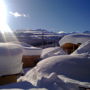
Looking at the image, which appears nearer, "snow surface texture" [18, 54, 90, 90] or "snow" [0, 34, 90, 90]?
"snow" [0, 34, 90, 90]

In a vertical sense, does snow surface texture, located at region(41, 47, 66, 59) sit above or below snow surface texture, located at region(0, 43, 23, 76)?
below

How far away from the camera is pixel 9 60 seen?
4387 millimetres

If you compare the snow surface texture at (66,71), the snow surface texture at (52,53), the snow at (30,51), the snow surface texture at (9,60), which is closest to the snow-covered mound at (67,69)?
the snow surface texture at (66,71)

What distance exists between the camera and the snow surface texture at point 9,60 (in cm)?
426

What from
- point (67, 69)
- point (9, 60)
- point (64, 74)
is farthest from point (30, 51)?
point (9, 60)

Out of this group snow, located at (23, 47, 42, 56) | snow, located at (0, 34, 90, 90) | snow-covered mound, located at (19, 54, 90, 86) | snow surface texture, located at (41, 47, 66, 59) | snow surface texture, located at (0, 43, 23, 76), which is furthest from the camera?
snow surface texture, located at (41, 47, 66, 59)

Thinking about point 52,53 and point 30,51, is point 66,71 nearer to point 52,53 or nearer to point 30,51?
point 30,51

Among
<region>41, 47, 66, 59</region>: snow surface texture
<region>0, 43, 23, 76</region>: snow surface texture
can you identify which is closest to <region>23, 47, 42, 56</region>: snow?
<region>41, 47, 66, 59</region>: snow surface texture

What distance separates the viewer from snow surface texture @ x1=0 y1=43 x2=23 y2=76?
426cm

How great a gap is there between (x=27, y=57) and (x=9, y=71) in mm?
5901

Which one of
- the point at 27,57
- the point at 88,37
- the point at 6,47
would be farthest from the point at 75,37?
the point at 6,47

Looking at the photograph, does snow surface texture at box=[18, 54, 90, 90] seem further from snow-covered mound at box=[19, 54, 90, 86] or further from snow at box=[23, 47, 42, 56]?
snow at box=[23, 47, 42, 56]

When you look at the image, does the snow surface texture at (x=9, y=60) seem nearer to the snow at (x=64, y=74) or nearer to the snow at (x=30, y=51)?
the snow at (x=64, y=74)

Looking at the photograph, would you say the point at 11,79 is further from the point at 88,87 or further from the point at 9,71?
the point at 88,87
